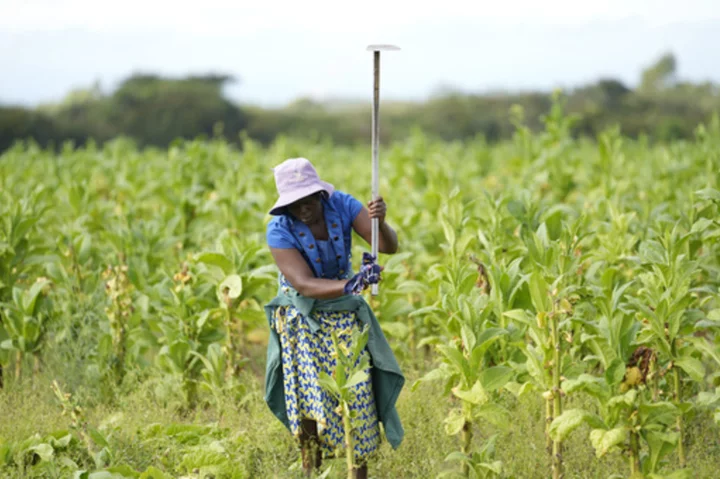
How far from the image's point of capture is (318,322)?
3.88m

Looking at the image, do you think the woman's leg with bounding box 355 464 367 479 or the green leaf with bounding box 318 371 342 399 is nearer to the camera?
the green leaf with bounding box 318 371 342 399

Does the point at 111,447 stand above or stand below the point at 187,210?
below

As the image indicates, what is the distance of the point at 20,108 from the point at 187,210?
60.2 ft

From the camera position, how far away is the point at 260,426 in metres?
4.57

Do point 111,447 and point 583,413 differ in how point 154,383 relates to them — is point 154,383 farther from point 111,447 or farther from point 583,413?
point 583,413

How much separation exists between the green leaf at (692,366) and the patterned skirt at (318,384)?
142cm

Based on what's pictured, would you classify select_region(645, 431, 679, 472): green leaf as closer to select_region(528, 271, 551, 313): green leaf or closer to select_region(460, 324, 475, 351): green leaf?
select_region(528, 271, 551, 313): green leaf

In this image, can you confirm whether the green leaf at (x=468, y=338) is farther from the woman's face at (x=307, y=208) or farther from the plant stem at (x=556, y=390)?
the woman's face at (x=307, y=208)

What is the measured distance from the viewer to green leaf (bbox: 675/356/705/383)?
3842 mm

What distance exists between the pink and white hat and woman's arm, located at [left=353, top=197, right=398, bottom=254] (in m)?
0.24

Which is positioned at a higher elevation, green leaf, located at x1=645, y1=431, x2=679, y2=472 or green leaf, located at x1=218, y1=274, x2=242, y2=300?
green leaf, located at x1=218, y1=274, x2=242, y2=300

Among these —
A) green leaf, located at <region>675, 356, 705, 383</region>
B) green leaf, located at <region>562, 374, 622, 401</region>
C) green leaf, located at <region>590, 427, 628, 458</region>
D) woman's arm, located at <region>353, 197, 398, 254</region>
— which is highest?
woman's arm, located at <region>353, 197, 398, 254</region>

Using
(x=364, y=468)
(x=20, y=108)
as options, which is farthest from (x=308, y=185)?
(x=20, y=108)

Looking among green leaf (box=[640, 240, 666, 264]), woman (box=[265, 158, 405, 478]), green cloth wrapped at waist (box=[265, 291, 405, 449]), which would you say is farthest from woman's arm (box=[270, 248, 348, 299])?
green leaf (box=[640, 240, 666, 264])
